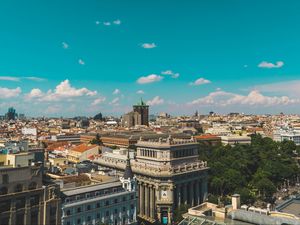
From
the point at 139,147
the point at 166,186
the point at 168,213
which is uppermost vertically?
the point at 139,147

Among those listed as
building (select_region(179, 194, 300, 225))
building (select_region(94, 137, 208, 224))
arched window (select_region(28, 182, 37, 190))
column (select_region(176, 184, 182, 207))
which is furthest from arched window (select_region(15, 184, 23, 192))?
column (select_region(176, 184, 182, 207))

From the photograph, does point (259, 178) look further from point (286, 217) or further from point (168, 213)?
point (286, 217)

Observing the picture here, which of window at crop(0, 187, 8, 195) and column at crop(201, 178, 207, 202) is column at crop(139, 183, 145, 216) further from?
window at crop(0, 187, 8, 195)

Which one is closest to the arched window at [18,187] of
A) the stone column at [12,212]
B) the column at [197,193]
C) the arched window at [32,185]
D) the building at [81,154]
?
the arched window at [32,185]

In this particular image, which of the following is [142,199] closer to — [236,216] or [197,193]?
[197,193]

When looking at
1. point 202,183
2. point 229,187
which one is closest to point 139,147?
point 202,183

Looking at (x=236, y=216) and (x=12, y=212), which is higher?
(x=236, y=216)

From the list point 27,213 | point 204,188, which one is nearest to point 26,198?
point 27,213
